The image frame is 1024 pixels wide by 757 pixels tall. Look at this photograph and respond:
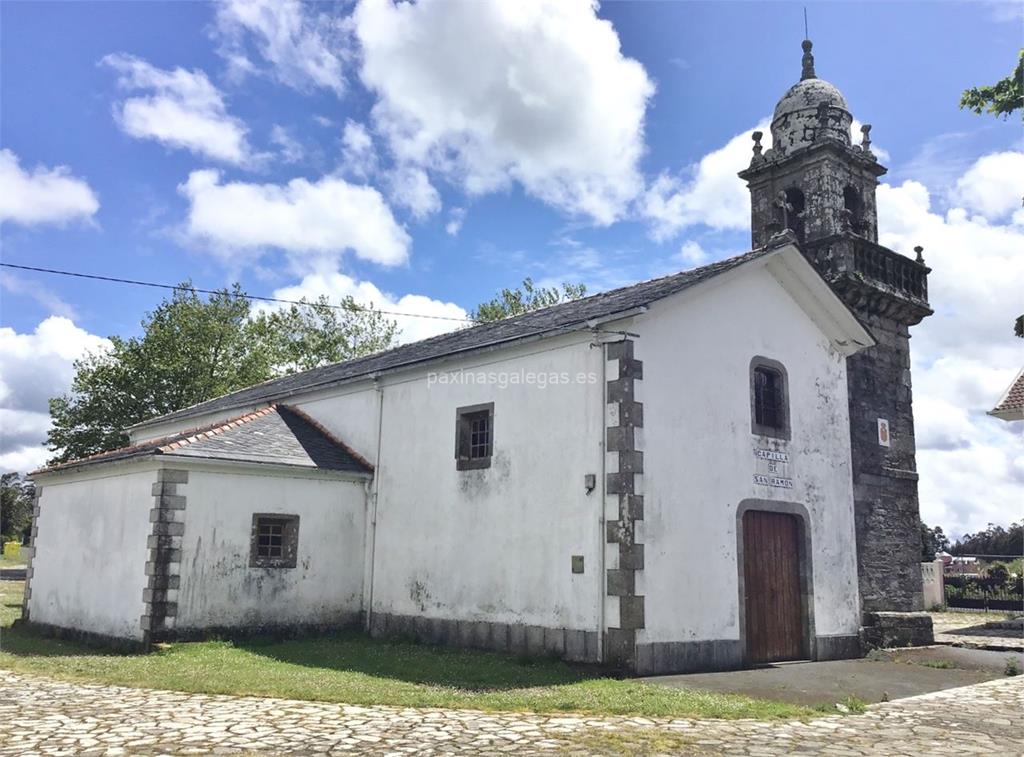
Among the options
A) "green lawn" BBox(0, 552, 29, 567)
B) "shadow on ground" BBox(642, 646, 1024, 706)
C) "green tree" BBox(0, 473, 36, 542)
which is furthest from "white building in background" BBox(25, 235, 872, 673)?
"green tree" BBox(0, 473, 36, 542)

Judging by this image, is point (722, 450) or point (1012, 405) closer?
point (722, 450)

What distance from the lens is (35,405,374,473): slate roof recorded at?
49.0 ft

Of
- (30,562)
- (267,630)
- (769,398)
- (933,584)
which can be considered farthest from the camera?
(933,584)

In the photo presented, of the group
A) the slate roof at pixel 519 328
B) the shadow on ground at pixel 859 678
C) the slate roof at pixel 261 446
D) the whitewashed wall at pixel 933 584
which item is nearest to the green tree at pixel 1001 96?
the slate roof at pixel 519 328

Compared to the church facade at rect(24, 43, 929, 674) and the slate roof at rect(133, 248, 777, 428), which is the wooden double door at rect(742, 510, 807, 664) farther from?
the slate roof at rect(133, 248, 777, 428)

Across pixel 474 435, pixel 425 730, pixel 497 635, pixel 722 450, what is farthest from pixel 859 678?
pixel 425 730

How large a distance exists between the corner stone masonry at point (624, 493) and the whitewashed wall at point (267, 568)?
634 cm

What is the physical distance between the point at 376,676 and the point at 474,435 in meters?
4.79

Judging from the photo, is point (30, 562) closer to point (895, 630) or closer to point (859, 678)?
point (859, 678)

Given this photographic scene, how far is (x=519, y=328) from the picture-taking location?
1552 cm

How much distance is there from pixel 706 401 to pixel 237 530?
8397 millimetres

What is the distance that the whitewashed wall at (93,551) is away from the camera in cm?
1447

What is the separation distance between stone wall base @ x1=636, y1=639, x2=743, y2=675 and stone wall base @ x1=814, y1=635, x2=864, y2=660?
218 cm

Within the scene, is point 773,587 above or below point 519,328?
below
